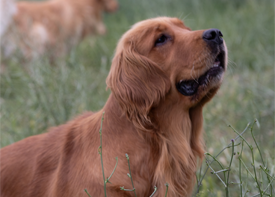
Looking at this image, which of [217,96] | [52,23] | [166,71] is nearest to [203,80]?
[166,71]

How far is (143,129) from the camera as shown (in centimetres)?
221

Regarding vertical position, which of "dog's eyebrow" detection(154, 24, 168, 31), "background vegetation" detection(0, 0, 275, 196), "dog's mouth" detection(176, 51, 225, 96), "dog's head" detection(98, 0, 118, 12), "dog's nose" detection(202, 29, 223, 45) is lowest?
"background vegetation" detection(0, 0, 275, 196)

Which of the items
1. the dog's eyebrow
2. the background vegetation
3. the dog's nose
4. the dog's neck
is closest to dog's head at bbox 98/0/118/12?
the background vegetation

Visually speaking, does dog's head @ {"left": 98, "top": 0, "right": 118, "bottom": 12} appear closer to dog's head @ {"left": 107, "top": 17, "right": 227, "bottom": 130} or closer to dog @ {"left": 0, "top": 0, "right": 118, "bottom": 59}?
dog @ {"left": 0, "top": 0, "right": 118, "bottom": 59}

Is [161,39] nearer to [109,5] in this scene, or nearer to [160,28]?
[160,28]

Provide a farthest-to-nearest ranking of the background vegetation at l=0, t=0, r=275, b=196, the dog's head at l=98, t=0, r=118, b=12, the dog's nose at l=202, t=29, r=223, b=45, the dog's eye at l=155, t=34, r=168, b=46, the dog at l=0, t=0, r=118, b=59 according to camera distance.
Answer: the dog's head at l=98, t=0, r=118, b=12
the dog at l=0, t=0, r=118, b=59
the background vegetation at l=0, t=0, r=275, b=196
the dog's eye at l=155, t=34, r=168, b=46
the dog's nose at l=202, t=29, r=223, b=45

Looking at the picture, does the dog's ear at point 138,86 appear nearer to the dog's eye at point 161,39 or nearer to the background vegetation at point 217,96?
the dog's eye at point 161,39

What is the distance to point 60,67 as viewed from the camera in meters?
4.11

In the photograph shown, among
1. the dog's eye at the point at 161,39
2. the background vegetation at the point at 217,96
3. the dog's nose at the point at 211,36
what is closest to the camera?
the dog's nose at the point at 211,36

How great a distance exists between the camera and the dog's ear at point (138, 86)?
87.8 inches

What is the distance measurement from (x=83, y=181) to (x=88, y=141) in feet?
0.96

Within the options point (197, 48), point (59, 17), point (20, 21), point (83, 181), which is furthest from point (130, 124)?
point (59, 17)

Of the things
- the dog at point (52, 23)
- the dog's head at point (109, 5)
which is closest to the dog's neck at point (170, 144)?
the dog at point (52, 23)

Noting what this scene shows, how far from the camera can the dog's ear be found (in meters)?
2.23
